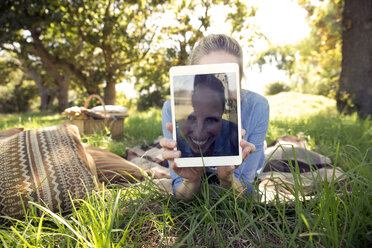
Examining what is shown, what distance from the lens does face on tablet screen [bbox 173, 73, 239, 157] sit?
1.29 metres

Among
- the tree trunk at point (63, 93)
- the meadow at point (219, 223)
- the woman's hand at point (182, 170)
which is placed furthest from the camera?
the tree trunk at point (63, 93)

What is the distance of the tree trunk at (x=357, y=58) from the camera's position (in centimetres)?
581

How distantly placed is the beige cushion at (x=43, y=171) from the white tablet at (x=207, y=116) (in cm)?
70

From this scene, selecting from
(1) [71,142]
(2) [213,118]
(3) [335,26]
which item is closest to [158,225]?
(2) [213,118]

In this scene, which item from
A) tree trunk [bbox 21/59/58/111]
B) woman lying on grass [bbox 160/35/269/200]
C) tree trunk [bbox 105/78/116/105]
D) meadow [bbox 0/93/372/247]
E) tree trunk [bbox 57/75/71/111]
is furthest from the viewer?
tree trunk [bbox 21/59/58/111]

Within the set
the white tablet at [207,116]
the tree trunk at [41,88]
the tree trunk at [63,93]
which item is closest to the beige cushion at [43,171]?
the white tablet at [207,116]

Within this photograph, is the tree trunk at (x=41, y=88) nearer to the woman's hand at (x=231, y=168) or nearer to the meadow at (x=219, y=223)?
the meadow at (x=219, y=223)

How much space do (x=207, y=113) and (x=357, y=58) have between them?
631 centimetres

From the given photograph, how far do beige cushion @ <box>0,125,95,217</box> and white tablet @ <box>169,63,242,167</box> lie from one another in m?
0.70

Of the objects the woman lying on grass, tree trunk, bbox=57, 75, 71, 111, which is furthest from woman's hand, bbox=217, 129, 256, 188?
tree trunk, bbox=57, 75, 71, 111

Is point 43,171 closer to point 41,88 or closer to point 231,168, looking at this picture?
point 231,168

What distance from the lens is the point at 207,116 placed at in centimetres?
132

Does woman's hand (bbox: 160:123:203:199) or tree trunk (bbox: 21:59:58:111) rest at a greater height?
tree trunk (bbox: 21:59:58:111)

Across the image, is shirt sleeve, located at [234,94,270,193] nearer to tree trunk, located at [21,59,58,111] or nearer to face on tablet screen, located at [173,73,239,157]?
face on tablet screen, located at [173,73,239,157]
